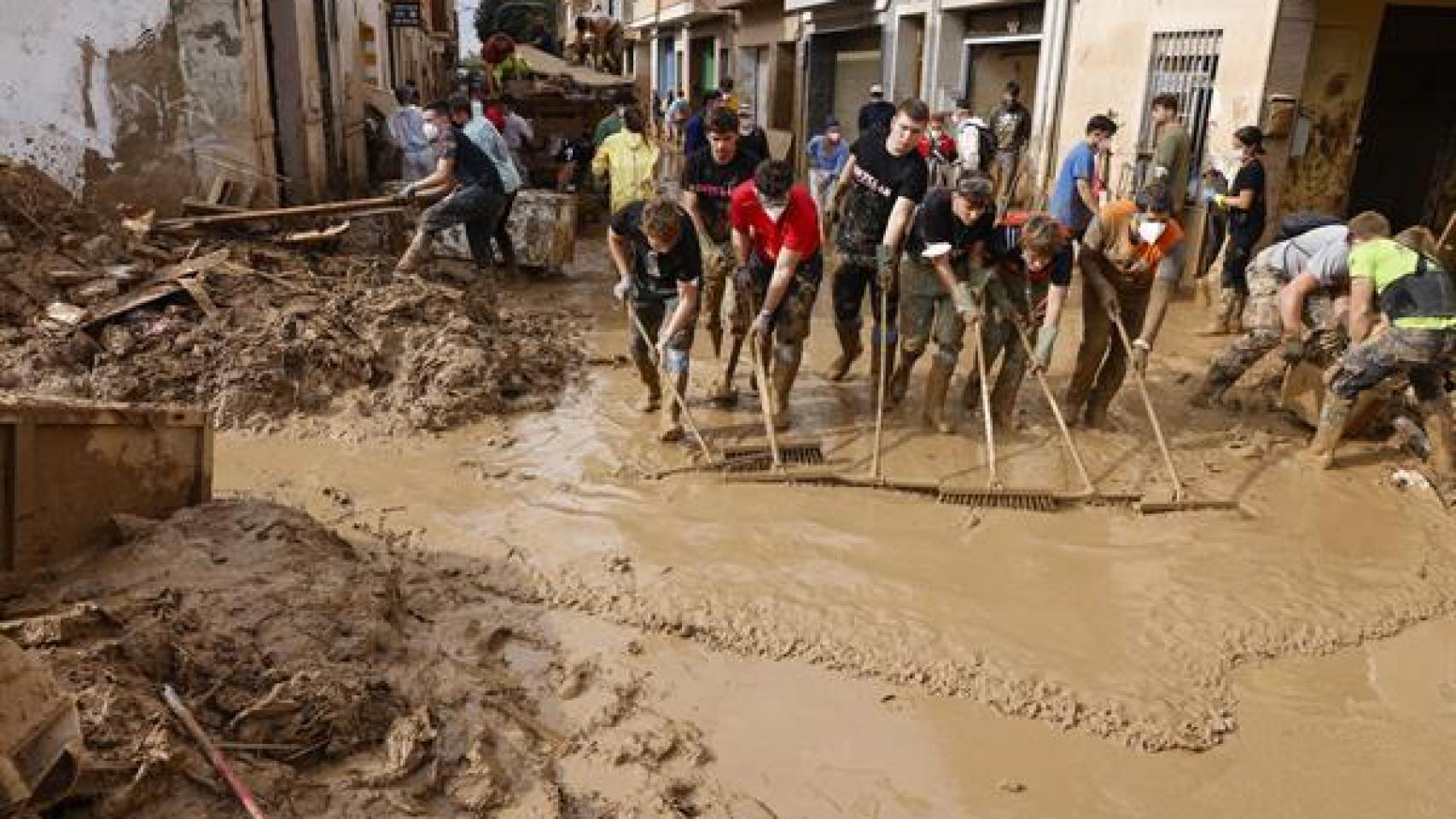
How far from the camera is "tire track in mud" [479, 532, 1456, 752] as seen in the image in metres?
3.49

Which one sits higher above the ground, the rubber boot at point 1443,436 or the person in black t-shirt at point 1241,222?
the person in black t-shirt at point 1241,222

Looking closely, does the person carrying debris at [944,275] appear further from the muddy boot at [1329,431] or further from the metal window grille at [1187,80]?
the metal window grille at [1187,80]

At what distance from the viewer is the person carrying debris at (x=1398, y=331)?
509 cm

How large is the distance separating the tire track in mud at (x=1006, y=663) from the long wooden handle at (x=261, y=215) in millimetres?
4280

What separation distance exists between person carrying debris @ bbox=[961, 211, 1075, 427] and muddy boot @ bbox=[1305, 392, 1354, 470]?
1.48 meters

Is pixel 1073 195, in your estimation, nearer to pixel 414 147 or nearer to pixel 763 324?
pixel 763 324

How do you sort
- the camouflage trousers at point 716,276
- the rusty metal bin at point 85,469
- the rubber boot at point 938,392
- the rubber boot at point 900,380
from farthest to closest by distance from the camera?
the camouflage trousers at point 716,276
the rubber boot at point 900,380
the rubber boot at point 938,392
the rusty metal bin at point 85,469

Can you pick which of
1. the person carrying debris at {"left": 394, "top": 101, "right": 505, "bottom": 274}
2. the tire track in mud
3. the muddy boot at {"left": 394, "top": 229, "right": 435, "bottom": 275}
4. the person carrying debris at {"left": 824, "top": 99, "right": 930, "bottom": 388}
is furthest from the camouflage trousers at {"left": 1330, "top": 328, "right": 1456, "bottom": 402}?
the muddy boot at {"left": 394, "top": 229, "right": 435, "bottom": 275}

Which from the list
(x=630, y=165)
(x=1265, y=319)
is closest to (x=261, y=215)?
(x=630, y=165)

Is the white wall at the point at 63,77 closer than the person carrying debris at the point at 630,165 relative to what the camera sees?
Yes

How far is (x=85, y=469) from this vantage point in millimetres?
3469

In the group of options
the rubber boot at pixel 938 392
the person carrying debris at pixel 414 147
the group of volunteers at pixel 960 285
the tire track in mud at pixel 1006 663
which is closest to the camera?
the tire track in mud at pixel 1006 663

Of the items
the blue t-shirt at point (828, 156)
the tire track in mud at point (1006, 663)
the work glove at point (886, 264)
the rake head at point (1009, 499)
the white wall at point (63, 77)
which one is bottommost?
the tire track in mud at point (1006, 663)

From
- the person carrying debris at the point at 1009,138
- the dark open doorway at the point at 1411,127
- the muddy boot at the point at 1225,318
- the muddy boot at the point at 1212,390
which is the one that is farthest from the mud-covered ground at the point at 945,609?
the dark open doorway at the point at 1411,127
